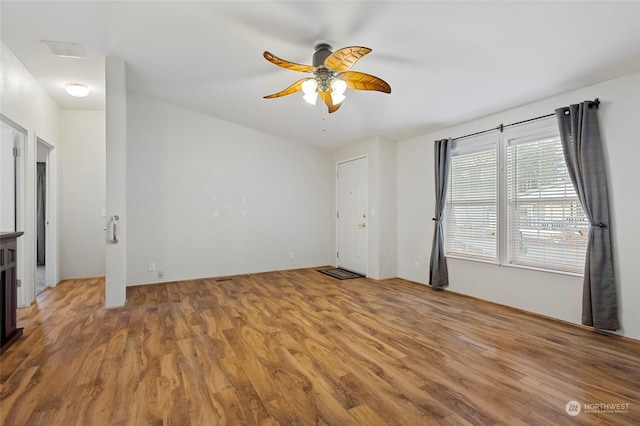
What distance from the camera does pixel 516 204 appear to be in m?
3.68

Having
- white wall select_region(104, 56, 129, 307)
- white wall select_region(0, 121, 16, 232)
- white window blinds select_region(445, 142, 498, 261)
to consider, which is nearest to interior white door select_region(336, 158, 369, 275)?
white window blinds select_region(445, 142, 498, 261)

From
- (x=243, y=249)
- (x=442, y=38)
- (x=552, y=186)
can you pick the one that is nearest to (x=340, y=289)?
(x=243, y=249)

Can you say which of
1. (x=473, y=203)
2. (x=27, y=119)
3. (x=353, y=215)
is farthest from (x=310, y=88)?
(x=27, y=119)

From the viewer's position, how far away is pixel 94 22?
2.79 meters

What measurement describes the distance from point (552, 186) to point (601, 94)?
98 cm

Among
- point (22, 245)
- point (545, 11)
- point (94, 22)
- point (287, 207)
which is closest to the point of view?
point (545, 11)

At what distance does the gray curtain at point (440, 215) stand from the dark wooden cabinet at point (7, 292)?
4.84 m

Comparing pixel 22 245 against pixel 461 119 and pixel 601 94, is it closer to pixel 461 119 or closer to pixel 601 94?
pixel 461 119

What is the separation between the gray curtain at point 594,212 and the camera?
9.35 feet

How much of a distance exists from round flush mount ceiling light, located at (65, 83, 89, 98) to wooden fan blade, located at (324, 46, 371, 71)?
3.69 meters

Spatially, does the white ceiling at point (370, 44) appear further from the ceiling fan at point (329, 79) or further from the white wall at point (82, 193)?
the white wall at point (82, 193)

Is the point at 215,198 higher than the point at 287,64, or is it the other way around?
the point at 287,64

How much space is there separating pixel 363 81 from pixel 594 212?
2610 millimetres

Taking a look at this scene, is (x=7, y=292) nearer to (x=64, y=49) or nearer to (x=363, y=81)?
(x=64, y=49)
